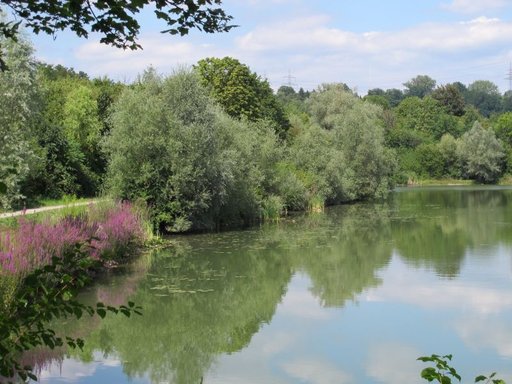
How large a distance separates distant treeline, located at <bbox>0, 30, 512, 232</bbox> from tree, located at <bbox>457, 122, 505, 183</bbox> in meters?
18.9

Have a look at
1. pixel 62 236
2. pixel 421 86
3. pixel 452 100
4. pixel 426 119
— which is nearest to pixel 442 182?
pixel 426 119

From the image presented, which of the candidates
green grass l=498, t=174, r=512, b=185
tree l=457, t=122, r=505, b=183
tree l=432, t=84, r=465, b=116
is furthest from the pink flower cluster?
tree l=432, t=84, r=465, b=116

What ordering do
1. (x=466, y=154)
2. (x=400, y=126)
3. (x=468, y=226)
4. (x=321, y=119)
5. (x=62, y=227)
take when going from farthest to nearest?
(x=400, y=126) < (x=466, y=154) < (x=321, y=119) < (x=468, y=226) < (x=62, y=227)

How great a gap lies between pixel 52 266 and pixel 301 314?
831cm

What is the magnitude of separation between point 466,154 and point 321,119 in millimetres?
22897

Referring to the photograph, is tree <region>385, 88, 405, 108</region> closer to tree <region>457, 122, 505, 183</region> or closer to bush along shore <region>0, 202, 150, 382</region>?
tree <region>457, 122, 505, 183</region>

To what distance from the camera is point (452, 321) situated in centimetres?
1029

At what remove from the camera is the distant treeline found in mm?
20641

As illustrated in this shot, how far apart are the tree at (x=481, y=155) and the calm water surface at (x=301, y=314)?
4396 centimetres

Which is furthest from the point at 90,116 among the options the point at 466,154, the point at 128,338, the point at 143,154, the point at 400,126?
the point at 400,126

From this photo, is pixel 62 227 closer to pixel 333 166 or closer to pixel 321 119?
pixel 333 166

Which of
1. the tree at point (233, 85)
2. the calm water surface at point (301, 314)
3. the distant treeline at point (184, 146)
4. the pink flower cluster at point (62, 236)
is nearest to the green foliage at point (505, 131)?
the distant treeline at point (184, 146)

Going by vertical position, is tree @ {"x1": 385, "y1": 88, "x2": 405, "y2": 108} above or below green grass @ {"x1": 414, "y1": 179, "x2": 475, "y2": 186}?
above

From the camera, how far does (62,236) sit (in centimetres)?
1157
